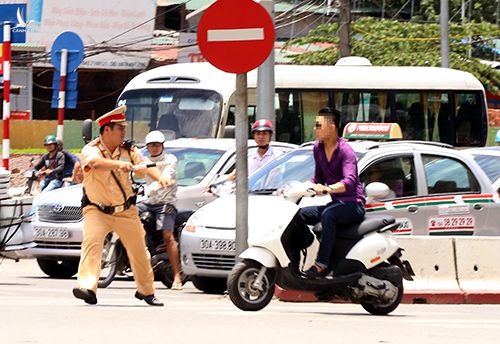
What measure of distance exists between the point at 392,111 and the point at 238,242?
1665cm

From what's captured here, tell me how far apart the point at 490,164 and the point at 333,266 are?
6920mm

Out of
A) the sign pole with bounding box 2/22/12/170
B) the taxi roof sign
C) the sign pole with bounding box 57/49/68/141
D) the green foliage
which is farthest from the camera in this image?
the green foliage

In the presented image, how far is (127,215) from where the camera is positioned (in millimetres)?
12141

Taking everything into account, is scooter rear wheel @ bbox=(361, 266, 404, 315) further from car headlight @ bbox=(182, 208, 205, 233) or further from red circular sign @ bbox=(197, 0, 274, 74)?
car headlight @ bbox=(182, 208, 205, 233)

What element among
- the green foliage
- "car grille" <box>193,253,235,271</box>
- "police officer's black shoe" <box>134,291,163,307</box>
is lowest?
"police officer's black shoe" <box>134,291,163,307</box>

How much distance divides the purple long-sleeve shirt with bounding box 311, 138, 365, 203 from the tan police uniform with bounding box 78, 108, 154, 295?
1567 mm

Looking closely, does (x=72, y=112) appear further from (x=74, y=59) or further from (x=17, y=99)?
(x=74, y=59)

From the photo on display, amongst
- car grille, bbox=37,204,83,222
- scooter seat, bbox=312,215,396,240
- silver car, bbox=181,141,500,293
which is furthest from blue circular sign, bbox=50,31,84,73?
scooter seat, bbox=312,215,396,240

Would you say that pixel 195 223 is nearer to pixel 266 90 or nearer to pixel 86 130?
pixel 266 90

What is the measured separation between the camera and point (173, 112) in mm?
25391

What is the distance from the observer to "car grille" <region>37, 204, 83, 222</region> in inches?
657

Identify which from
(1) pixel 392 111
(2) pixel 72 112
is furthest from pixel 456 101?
(2) pixel 72 112

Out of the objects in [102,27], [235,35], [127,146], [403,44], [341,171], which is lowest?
[341,171]

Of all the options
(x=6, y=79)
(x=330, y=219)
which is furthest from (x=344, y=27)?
(x=330, y=219)
